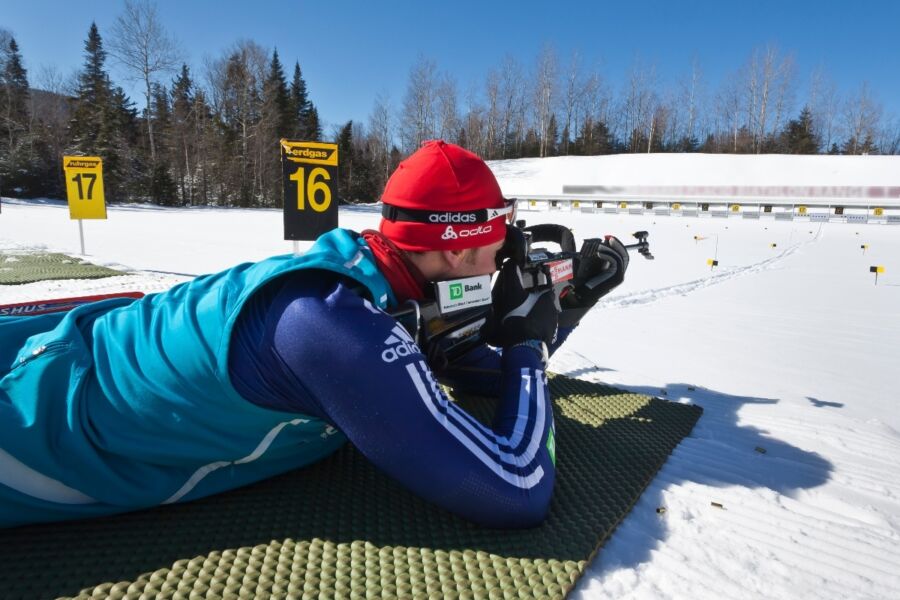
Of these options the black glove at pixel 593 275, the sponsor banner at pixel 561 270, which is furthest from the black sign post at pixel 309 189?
the sponsor banner at pixel 561 270

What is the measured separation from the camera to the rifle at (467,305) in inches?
59.1

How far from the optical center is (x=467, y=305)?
5.29 feet

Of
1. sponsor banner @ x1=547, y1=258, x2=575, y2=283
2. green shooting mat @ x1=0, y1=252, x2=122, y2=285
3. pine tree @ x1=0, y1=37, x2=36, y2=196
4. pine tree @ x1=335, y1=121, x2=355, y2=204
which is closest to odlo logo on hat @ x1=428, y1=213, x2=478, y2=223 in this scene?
sponsor banner @ x1=547, y1=258, x2=575, y2=283

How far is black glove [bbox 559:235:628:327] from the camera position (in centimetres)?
236

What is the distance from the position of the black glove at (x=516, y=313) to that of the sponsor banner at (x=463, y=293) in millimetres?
127

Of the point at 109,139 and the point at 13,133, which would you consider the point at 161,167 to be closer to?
the point at 109,139

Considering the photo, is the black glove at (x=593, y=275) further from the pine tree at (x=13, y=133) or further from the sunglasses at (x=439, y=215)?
the pine tree at (x=13, y=133)

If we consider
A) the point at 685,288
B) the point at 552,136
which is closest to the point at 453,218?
the point at 685,288

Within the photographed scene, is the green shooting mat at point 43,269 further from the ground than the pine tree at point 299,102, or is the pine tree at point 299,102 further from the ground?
the pine tree at point 299,102

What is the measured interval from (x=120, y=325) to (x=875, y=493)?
218 cm

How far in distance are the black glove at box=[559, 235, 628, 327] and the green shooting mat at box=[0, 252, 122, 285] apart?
5541 mm

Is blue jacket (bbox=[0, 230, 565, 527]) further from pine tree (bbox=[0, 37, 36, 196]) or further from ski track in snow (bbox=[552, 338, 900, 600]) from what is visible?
pine tree (bbox=[0, 37, 36, 196])

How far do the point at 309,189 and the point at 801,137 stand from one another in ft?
144

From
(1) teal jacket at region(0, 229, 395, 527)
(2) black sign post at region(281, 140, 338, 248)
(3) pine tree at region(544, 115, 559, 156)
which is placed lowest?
(1) teal jacket at region(0, 229, 395, 527)
